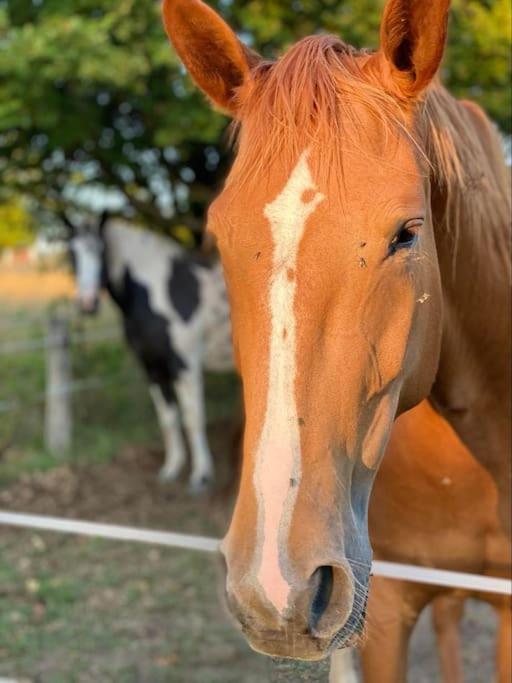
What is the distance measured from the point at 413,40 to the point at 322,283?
22.2 inches

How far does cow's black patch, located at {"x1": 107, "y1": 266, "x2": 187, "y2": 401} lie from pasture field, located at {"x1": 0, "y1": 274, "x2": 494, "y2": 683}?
82cm

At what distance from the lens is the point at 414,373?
150cm

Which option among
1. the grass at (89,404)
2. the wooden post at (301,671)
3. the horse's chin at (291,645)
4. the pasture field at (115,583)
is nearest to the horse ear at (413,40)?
the horse's chin at (291,645)

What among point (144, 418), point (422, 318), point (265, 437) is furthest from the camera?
point (144, 418)

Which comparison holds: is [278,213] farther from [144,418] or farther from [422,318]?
[144,418]

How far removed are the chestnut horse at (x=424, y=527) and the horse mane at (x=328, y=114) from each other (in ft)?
2.26

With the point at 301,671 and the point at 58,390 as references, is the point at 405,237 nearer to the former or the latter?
the point at 301,671

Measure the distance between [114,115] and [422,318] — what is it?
5.41m

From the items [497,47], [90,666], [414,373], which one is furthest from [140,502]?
[414,373]

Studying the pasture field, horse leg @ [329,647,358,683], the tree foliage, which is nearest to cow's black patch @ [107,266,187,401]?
the pasture field

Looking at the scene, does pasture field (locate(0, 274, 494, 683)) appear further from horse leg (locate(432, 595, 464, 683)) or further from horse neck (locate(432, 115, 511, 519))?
horse neck (locate(432, 115, 511, 519))

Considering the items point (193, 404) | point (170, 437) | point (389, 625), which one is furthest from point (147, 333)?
point (389, 625)

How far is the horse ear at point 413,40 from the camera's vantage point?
4.73ft

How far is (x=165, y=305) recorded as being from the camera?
6805 mm
